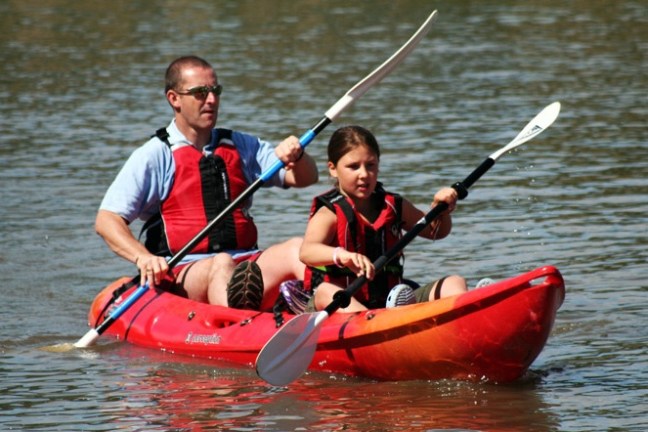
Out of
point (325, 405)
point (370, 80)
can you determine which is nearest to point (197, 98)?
point (370, 80)

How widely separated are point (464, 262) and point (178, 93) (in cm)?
225

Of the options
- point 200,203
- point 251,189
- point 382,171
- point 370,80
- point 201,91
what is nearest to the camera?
point 251,189

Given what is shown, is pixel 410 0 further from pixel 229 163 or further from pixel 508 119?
pixel 229 163

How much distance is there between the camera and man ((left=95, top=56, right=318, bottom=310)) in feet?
23.3

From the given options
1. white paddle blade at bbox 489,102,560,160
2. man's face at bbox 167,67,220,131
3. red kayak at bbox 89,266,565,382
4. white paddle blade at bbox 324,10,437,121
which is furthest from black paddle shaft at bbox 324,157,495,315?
man's face at bbox 167,67,220,131

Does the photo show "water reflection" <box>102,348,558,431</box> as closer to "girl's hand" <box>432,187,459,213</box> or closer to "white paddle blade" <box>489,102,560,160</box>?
"girl's hand" <box>432,187,459,213</box>

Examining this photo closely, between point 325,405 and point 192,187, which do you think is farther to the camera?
point 192,187

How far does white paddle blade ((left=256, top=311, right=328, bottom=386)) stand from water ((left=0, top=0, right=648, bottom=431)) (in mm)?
118

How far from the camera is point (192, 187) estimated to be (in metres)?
7.19

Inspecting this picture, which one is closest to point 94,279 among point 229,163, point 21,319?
point 21,319

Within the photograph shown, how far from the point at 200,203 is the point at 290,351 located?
136 cm

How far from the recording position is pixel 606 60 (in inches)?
661

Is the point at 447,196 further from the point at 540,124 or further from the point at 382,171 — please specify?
the point at 382,171

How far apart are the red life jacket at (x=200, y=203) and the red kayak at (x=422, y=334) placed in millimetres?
398
